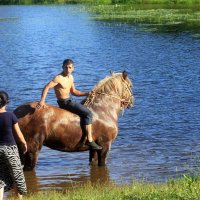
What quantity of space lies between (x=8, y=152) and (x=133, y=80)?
59.1 feet

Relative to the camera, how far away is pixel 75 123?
1223cm

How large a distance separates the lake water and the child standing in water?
8.41 feet

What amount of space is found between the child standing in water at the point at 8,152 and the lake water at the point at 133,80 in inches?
101

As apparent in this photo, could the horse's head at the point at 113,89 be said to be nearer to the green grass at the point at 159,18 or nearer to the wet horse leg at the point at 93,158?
the wet horse leg at the point at 93,158

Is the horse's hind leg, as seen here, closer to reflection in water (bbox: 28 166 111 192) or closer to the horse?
the horse

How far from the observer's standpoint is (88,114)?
12180 mm

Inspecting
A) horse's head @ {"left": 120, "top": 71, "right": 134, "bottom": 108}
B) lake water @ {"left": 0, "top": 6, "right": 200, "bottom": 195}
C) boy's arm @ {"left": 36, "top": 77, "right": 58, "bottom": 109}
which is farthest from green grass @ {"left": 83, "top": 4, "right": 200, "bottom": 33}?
boy's arm @ {"left": 36, "top": 77, "right": 58, "bottom": 109}

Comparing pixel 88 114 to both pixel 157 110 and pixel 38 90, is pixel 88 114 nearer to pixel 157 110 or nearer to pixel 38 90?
pixel 157 110

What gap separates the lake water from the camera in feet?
42.5

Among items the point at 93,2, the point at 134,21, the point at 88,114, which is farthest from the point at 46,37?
the point at 93,2

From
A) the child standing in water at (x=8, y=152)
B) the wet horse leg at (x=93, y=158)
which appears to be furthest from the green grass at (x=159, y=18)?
the child standing in water at (x=8, y=152)

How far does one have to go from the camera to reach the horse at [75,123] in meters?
11.7

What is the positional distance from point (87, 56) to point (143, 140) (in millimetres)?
22338

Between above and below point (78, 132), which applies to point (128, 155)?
below
